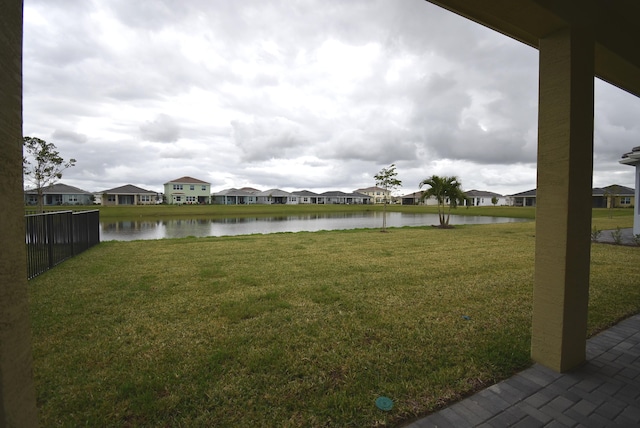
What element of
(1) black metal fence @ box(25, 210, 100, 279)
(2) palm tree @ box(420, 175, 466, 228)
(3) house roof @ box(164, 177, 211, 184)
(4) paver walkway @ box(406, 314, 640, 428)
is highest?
(3) house roof @ box(164, 177, 211, 184)

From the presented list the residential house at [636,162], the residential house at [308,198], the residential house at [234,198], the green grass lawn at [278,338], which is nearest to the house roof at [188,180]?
the residential house at [234,198]

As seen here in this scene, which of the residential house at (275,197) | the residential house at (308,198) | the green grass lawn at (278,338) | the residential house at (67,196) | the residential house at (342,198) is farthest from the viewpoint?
the residential house at (342,198)

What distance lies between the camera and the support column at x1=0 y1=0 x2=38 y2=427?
45.2 inches

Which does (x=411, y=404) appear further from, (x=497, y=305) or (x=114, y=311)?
(x=114, y=311)

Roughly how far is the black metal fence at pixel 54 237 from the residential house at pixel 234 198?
212 ft

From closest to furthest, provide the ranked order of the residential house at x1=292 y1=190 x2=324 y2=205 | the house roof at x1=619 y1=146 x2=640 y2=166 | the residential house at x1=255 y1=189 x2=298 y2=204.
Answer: the house roof at x1=619 y1=146 x2=640 y2=166
the residential house at x1=255 y1=189 x2=298 y2=204
the residential house at x1=292 y1=190 x2=324 y2=205

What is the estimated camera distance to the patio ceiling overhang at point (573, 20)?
2.45 m

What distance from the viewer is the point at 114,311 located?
4293 millimetres

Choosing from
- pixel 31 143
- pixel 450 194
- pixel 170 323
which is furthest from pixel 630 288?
pixel 31 143

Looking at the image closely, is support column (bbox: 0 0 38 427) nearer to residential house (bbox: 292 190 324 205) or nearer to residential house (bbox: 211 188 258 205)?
residential house (bbox: 211 188 258 205)

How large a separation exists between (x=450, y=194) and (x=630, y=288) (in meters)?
15.6

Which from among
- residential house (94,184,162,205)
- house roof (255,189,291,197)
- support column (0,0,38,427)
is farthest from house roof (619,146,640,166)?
house roof (255,189,291,197)

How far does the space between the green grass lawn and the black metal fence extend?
0.38 metres

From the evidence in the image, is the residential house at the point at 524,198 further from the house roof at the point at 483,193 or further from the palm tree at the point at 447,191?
the palm tree at the point at 447,191
